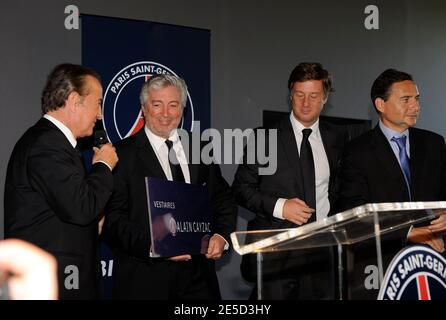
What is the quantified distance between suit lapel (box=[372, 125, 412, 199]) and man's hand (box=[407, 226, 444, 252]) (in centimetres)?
138

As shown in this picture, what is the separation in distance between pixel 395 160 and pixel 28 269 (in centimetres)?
204

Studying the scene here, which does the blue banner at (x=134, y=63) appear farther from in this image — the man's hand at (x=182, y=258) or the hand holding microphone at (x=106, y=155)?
the hand holding microphone at (x=106, y=155)

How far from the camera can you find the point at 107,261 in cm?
513

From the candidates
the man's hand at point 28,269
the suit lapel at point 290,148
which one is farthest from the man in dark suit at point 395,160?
the man's hand at point 28,269

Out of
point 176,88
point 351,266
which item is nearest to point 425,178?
point 176,88

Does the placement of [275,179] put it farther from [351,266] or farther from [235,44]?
[235,44]

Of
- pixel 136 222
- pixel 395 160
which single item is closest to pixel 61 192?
pixel 136 222

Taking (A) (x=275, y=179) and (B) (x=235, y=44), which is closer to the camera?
(A) (x=275, y=179)

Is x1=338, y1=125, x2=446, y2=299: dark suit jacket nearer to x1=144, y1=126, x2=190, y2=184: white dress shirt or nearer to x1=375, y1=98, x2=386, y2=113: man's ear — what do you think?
x1=375, y1=98, x2=386, y2=113: man's ear

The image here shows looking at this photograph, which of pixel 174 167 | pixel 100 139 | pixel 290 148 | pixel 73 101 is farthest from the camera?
pixel 290 148

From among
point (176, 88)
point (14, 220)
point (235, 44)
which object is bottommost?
point (14, 220)

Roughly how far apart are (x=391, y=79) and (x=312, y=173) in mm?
734

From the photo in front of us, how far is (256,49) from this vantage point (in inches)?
245

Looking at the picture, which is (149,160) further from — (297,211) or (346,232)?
(346,232)
